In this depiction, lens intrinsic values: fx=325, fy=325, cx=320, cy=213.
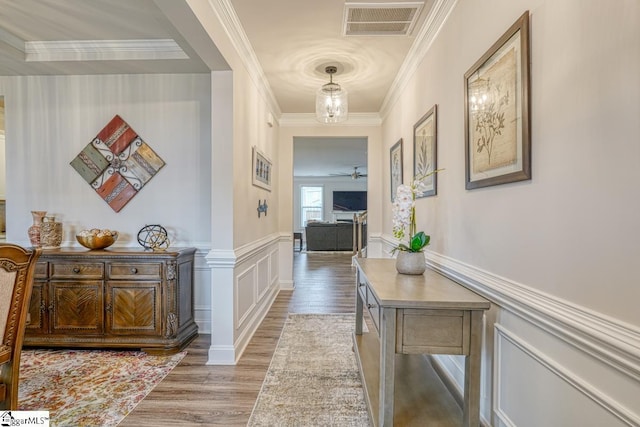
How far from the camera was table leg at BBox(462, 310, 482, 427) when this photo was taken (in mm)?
1405

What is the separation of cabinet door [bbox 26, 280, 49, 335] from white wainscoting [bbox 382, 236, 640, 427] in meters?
3.24

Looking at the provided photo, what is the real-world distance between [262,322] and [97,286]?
1569 mm

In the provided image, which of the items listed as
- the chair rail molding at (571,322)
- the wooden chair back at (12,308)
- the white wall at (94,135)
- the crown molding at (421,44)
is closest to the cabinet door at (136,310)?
the white wall at (94,135)

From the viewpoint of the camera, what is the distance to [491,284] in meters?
1.47

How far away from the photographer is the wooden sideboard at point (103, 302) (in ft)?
8.84

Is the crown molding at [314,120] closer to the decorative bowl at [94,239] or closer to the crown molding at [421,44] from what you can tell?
the crown molding at [421,44]

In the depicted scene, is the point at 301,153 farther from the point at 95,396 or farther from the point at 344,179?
the point at 95,396

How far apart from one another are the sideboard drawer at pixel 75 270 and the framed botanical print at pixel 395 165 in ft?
8.96

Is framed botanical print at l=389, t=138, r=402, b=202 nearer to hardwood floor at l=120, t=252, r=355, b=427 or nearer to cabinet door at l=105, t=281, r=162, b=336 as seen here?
hardwood floor at l=120, t=252, r=355, b=427

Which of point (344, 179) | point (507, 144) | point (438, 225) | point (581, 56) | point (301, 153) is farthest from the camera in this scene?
point (344, 179)

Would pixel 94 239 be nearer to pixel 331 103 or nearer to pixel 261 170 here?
pixel 261 170

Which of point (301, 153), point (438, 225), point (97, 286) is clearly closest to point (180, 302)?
point (97, 286)

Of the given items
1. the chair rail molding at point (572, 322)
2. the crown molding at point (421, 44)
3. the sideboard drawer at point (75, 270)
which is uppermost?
the crown molding at point (421, 44)

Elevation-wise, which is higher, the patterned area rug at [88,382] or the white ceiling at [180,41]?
the white ceiling at [180,41]
